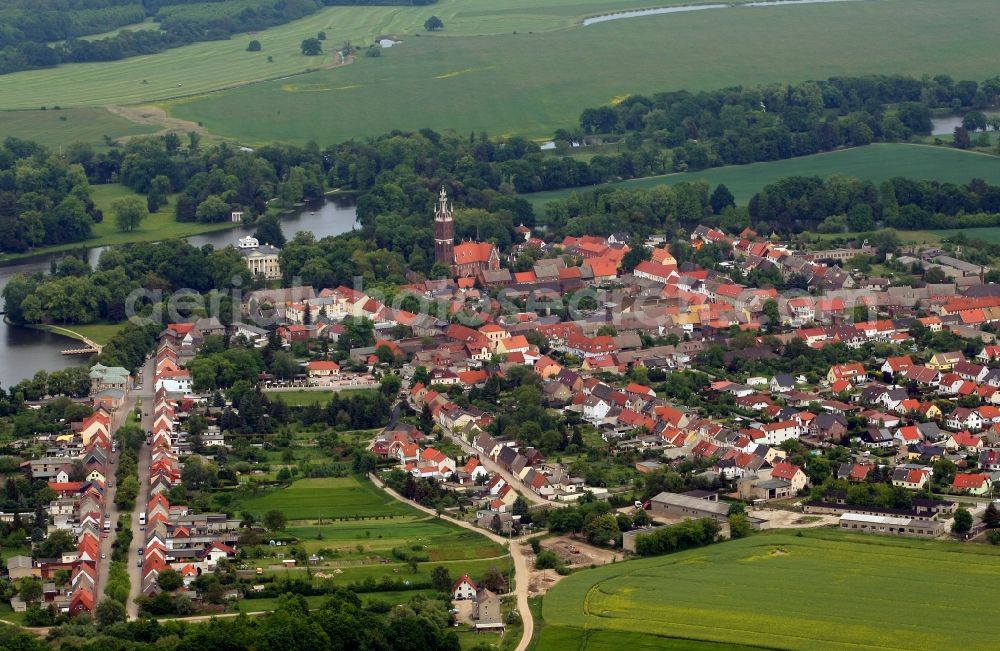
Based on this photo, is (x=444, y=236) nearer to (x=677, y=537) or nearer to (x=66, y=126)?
(x=677, y=537)

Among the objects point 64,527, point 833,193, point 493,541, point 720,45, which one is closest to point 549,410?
point 493,541

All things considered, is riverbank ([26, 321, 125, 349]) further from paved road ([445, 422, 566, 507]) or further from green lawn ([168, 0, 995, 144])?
green lawn ([168, 0, 995, 144])

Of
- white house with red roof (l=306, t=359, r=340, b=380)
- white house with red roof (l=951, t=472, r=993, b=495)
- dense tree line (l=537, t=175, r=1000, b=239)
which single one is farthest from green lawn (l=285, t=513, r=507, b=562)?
dense tree line (l=537, t=175, r=1000, b=239)

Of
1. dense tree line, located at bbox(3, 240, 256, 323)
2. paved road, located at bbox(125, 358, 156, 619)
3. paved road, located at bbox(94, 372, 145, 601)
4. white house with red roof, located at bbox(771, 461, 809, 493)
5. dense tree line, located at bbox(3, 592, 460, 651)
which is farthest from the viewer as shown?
dense tree line, located at bbox(3, 240, 256, 323)

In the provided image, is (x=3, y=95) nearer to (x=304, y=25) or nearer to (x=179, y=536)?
(x=304, y=25)

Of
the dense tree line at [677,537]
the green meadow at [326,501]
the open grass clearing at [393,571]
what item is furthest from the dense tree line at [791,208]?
the open grass clearing at [393,571]

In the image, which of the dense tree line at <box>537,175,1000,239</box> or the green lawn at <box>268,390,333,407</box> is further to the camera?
the dense tree line at <box>537,175,1000,239</box>

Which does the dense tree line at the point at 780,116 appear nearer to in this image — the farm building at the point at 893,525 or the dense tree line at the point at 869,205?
the dense tree line at the point at 869,205
